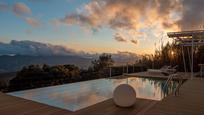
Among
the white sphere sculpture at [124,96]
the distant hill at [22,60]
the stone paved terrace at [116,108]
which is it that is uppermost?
the distant hill at [22,60]

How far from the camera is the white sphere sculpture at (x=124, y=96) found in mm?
4121

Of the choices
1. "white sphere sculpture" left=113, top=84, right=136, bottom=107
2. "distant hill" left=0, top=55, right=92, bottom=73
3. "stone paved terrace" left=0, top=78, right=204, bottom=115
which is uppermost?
"distant hill" left=0, top=55, right=92, bottom=73

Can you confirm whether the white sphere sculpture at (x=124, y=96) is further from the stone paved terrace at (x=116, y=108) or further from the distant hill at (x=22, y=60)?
the distant hill at (x=22, y=60)

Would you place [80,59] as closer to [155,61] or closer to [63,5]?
[63,5]

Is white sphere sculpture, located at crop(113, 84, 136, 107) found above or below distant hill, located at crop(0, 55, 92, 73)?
below

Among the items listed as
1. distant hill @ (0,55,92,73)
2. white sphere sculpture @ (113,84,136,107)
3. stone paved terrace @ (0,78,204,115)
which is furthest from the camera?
distant hill @ (0,55,92,73)

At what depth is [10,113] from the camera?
3678 mm

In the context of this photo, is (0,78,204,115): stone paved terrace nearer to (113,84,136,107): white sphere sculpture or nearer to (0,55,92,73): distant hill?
(113,84,136,107): white sphere sculpture

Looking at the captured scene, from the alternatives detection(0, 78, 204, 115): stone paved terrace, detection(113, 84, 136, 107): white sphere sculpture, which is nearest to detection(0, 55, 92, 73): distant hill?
detection(0, 78, 204, 115): stone paved terrace

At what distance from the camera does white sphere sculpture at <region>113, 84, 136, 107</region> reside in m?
4.12

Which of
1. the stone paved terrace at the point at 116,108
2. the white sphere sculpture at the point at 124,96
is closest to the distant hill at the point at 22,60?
the stone paved terrace at the point at 116,108

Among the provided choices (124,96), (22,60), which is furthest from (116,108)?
(22,60)

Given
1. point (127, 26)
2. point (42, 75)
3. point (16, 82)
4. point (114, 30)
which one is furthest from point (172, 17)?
point (16, 82)

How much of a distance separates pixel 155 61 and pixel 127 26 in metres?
4.46
